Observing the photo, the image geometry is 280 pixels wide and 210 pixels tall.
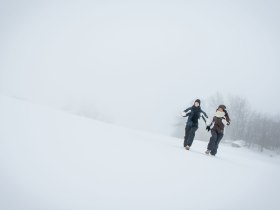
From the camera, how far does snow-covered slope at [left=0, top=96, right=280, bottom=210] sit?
13.3 feet

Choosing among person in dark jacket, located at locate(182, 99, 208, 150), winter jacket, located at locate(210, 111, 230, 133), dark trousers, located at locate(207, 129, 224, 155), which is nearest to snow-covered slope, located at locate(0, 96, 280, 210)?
dark trousers, located at locate(207, 129, 224, 155)

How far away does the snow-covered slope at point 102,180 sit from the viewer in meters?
4.04

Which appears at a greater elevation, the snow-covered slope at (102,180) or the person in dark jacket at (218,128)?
the person in dark jacket at (218,128)

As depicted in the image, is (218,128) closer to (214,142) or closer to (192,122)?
(214,142)

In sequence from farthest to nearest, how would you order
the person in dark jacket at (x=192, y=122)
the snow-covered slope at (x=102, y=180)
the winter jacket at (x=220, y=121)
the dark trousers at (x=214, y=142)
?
the person in dark jacket at (x=192, y=122) < the winter jacket at (x=220, y=121) < the dark trousers at (x=214, y=142) < the snow-covered slope at (x=102, y=180)

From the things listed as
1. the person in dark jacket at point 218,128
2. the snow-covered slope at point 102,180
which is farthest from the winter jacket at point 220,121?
the snow-covered slope at point 102,180

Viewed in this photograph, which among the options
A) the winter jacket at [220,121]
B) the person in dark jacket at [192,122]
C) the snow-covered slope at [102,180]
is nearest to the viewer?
the snow-covered slope at [102,180]

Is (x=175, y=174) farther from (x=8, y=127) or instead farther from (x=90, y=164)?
(x=8, y=127)

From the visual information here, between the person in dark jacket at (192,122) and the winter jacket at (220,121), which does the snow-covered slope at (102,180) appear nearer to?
the winter jacket at (220,121)

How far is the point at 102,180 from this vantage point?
4707 millimetres

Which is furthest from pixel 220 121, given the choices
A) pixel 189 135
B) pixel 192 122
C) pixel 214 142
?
pixel 189 135

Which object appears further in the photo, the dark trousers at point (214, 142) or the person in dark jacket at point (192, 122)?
the person in dark jacket at point (192, 122)

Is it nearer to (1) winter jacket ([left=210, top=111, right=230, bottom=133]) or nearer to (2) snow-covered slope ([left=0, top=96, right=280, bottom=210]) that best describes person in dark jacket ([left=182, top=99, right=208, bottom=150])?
(1) winter jacket ([left=210, top=111, right=230, bottom=133])

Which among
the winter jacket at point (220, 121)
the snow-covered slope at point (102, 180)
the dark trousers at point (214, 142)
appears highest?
the winter jacket at point (220, 121)
